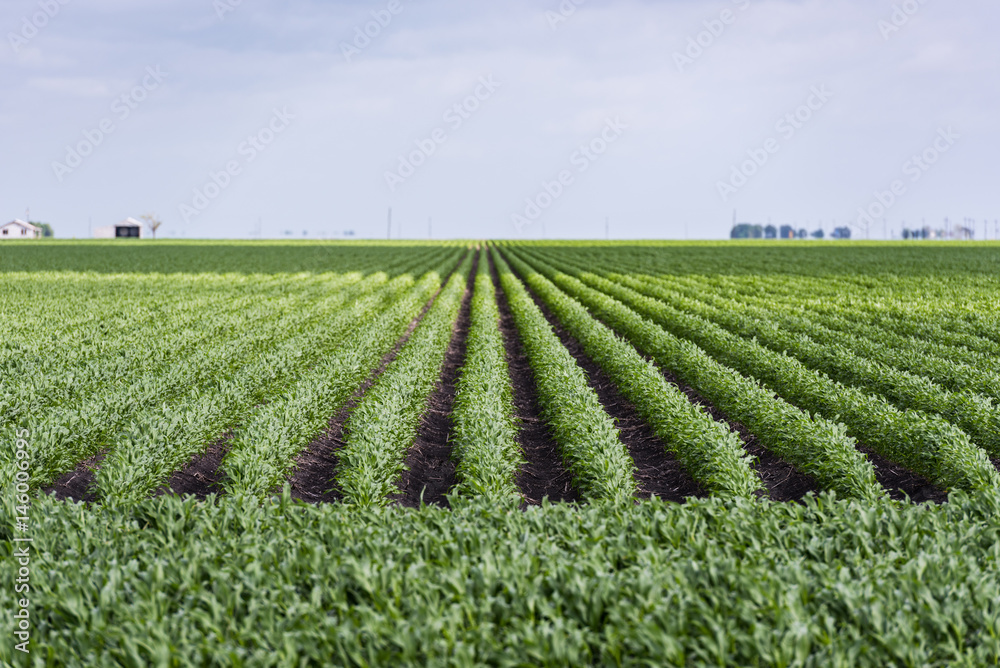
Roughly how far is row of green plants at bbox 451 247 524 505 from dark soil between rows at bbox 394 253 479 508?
0.22m

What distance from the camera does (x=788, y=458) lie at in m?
8.46

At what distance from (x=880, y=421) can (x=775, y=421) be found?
1486 mm

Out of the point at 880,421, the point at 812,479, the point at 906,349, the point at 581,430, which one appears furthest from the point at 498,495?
the point at 906,349

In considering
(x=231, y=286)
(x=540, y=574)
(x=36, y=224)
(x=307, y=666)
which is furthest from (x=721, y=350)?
(x=36, y=224)

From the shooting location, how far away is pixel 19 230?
433 feet

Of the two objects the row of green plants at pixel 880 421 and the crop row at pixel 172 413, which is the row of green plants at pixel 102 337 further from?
the row of green plants at pixel 880 421

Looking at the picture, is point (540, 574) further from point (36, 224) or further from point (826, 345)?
point (36, 224)

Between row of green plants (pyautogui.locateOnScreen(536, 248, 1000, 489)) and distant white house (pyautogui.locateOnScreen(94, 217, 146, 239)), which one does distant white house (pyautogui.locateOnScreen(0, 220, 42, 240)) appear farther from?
row of green plants (pyautogui.locateOnScreen(536, 248, 1000, 489))

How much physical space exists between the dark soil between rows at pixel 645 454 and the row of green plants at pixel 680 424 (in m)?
0.13

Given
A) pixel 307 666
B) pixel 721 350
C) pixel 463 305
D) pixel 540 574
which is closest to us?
pixel 307 666

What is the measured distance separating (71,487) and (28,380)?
178 inches

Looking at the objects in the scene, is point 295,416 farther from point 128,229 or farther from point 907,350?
point 128,229

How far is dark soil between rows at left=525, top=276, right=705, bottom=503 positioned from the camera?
8055mm

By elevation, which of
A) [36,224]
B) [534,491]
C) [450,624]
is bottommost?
[534,491]
